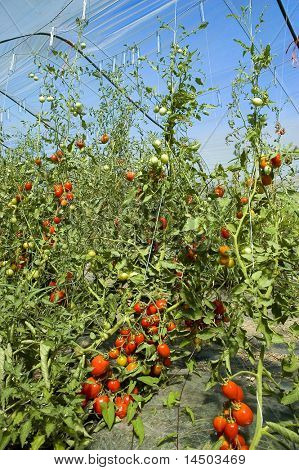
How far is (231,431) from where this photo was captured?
39.3 inches

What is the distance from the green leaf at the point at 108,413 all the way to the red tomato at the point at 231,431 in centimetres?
36

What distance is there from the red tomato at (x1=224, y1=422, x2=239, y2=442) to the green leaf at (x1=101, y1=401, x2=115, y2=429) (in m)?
0.36

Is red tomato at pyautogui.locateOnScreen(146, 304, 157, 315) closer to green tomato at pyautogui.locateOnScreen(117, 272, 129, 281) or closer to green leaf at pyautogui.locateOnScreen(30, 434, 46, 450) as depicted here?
green tomato at pyautogui.locateOnScreen(117, 272, 129, 281)

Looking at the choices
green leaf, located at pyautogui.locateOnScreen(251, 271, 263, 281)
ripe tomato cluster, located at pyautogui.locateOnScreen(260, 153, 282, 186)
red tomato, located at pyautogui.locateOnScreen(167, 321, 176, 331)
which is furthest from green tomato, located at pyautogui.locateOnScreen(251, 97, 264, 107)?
red tomato, located at pyautogui.locateOnScreen(167, 321, 176, 331)

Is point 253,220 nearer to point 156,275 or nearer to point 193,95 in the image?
point 156,275

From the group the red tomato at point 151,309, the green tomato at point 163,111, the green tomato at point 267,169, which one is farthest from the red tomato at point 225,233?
the green tomato at point 163,111

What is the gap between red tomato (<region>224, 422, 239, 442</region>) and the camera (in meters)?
1.00

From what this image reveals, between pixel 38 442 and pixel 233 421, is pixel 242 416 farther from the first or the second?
pixel 38 442

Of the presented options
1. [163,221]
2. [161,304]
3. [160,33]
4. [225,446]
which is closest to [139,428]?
[225,446]

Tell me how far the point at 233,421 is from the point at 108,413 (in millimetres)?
392

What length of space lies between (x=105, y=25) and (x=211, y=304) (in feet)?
16.0

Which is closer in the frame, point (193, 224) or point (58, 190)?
point (193, 224)

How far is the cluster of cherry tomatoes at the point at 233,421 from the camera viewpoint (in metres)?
1.00
